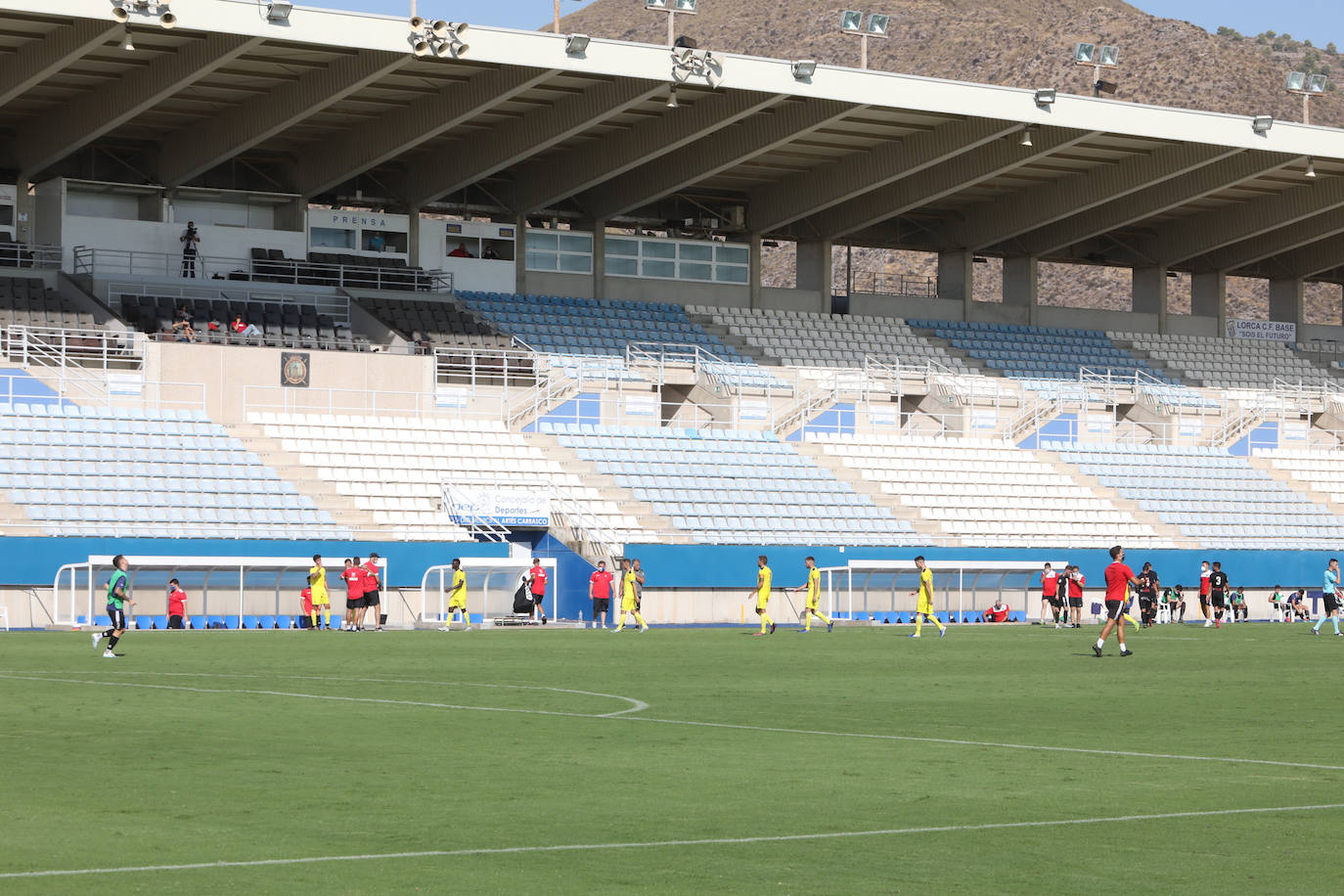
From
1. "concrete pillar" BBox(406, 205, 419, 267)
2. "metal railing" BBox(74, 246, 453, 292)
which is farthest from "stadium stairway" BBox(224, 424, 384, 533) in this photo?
"concrete pillar" BBox(406, 205, 419, 267)

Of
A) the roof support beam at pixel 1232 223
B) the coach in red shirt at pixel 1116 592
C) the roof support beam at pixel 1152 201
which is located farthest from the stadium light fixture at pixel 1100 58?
the coach in red shirt at pixel 1116 592

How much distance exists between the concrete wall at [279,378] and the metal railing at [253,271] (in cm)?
740

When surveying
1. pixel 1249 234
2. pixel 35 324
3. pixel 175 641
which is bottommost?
pixel 175 641

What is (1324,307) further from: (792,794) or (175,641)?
(792,794)

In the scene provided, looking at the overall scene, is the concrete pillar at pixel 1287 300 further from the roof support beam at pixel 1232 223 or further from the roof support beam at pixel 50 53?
the roof support beam at pixel 50 53

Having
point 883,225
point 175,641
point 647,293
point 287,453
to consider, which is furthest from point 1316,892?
point 883,225

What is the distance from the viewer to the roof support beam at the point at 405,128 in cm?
4712

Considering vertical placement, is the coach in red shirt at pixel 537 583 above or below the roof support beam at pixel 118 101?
below

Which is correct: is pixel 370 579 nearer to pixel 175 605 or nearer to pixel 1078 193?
pixel 175 605

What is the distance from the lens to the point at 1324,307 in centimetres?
→ 13562

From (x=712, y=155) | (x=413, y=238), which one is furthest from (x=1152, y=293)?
(x=413, y=238)

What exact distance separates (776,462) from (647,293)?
552 inches

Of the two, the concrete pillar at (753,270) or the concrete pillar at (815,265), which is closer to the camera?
the concrete pillar at (753,270)

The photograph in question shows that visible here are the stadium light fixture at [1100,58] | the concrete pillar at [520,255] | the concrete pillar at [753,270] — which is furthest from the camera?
the concrete pillar at [753,270]
